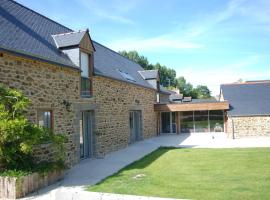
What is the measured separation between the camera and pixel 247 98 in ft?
78.4

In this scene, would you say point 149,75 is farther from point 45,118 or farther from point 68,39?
point 45,118

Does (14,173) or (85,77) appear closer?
(14,173)

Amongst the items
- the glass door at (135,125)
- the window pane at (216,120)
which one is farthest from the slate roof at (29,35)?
the window pane at (216,120)

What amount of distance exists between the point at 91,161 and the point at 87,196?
6085 mm

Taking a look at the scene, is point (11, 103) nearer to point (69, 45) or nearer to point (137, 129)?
point (69, 45)

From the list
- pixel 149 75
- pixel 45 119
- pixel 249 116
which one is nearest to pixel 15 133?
pixel 45 119

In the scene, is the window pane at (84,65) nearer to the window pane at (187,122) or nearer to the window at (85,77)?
the window at (85,77)

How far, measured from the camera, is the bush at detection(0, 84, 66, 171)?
7.48 metres

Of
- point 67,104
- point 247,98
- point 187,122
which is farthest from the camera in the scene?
point 187,122

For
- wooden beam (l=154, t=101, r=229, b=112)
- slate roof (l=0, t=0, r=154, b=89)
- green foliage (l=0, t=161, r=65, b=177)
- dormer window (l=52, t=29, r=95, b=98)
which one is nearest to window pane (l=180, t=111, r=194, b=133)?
wooden beam (l=154, t=101, r=229, b=112)

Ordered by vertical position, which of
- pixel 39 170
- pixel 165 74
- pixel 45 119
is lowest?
pixel 39 170

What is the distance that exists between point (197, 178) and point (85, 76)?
7.09 metres

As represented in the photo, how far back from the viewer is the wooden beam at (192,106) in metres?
23.4

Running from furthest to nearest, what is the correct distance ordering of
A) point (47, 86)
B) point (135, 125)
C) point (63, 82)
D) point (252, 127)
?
point (252, 127) → point (135, 125) → point (63, 82) → point (47, 86)
